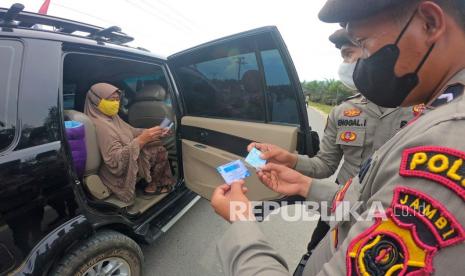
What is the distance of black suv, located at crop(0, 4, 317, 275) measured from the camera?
129cm

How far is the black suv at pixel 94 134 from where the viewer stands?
1.29 metres

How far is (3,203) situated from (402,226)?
1595 millimetres

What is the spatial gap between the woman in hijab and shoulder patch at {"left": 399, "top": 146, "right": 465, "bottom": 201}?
90.7 inches

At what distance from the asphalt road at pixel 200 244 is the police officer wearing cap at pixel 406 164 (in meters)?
1.61

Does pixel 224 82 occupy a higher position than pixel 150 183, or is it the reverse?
pixel 224 82

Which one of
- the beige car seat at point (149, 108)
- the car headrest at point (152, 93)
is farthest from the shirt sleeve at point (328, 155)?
the car headrest at point (152, 93)

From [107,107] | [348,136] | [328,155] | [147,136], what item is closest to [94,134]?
[107,107]

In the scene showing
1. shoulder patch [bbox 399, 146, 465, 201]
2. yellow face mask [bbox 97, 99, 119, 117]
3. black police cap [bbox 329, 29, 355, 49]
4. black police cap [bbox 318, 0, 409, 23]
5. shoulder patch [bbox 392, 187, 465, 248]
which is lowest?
yellow face mask [bbox 97, 99, 119, 117]

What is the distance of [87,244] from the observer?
5.13ft

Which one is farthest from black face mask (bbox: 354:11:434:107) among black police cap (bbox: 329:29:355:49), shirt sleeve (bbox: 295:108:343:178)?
black police cap (bbox: 329:29:355:49)

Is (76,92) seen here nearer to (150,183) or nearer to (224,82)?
(150,183)

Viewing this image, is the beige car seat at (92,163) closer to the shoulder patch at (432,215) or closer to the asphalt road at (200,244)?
the asphalt road at (200,244)

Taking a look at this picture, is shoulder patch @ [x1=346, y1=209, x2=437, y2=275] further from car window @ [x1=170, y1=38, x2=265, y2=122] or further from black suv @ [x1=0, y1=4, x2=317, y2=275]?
car window @ [x1=170, y1=38, x2=265, y2=122]

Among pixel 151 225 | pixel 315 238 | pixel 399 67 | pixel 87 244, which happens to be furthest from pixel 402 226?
pixel 151 225
